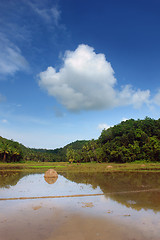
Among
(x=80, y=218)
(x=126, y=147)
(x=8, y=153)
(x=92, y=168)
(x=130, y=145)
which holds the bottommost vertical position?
(x=80, y=218)

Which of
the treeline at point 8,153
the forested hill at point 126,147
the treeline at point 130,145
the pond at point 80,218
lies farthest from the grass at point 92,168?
the pond at point 80,218

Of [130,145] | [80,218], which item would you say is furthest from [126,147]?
[80,218]

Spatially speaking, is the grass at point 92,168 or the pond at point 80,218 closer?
the pond at point 80,218

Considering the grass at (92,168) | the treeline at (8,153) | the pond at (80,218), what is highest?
the treeline at (8,153)

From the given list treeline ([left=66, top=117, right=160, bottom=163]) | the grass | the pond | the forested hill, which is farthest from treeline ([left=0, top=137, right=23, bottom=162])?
the pond

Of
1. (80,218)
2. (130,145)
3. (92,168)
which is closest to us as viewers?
(80,218)

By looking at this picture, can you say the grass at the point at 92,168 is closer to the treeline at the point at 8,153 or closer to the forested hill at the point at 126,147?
the forested hill at the point at 126,147

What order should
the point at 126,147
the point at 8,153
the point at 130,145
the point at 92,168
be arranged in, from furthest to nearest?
the point at 8,153 → the point at 126,147 → the point at 130,145 → the point at 92,168

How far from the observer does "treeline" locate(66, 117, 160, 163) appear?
63291 mm

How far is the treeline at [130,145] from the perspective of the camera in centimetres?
6329

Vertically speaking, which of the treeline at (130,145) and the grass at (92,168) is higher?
the treeline at (130,145)

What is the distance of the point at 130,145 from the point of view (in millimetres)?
67000

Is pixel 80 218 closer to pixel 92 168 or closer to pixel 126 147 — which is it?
pixel 92 168

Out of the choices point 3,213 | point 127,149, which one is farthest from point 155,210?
point 127,149
